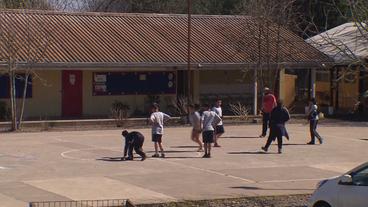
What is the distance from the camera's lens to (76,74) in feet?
129

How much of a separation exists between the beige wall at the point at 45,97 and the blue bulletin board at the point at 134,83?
6.48 feet

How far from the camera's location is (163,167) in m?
21.5

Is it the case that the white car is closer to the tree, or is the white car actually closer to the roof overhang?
the tree

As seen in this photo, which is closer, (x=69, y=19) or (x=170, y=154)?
(x=170, y=154)

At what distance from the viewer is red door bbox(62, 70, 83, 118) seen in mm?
38844

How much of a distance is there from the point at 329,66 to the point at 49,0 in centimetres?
2405

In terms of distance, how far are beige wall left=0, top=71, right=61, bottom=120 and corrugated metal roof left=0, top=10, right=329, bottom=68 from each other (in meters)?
1.68

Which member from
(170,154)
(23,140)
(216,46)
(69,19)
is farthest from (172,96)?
(170,154)

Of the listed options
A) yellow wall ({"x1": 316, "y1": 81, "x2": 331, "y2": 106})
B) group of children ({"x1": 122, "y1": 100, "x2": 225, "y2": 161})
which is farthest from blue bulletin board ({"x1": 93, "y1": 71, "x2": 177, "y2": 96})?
group of children ({"x1": 122, "y1": 100, "x2": 225, "y2": 161})

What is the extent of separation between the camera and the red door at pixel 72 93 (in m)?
38.8

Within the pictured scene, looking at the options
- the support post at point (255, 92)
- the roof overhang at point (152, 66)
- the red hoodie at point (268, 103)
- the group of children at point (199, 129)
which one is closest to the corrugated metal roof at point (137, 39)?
the roof overhang at point (152, 66)

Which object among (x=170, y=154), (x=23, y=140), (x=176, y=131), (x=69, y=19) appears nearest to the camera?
(x=170, y=154)

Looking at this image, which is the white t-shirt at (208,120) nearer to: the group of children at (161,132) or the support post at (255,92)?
the group of children at (161,132)

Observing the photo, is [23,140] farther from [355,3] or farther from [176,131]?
[355,3]
